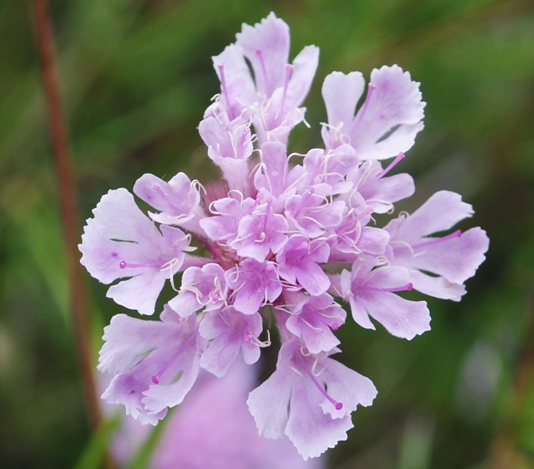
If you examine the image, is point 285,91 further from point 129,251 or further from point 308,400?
point 308,400

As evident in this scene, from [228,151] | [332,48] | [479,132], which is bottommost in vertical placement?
[479,132]

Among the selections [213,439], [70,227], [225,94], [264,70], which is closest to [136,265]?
[225,94]

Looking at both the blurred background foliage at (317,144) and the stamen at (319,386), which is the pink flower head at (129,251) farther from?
the blurred background foliage at (317,144)

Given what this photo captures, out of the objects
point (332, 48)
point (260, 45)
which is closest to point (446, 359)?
point (332, 48)

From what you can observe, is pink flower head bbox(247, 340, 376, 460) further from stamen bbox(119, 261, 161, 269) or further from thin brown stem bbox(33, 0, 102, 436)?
thin brown stem bbox(33, 0, 102, 436)

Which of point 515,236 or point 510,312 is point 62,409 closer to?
point 510,312

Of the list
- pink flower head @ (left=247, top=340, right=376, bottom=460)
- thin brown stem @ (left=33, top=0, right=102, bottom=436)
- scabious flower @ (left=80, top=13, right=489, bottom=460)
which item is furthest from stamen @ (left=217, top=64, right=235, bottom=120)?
thin brown stem @ (left=33, top=0, right=102, bottom=436)
